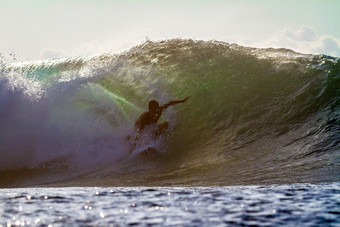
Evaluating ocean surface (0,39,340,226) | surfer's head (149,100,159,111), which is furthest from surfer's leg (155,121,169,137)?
surfer's head (149,100,159,111)

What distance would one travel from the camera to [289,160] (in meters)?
8.59

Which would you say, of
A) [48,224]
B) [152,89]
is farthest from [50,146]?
[48,224]

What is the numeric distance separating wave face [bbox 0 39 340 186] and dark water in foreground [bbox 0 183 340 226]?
2.01 meters

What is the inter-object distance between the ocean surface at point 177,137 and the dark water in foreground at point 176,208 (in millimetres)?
17

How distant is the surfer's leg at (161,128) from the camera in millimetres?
10812

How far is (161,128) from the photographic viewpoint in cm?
1095

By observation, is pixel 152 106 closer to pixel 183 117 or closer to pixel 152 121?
pixel 152 121

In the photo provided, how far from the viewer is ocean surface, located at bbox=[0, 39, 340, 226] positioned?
4.63 meters

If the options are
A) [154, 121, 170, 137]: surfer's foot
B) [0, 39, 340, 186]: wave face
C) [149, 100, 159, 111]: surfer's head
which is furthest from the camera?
[149, 100, 159, 111]: surfer's head

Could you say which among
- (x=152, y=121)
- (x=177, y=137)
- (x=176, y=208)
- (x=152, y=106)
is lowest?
(x=176, y=208)

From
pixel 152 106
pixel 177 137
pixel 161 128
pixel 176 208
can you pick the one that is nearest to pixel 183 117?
pixel 177 137

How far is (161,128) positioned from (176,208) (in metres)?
6.52

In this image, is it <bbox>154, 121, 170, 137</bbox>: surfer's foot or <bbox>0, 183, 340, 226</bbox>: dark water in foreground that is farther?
<bbox>154, 121, 170, 137</bbox>: surfer's foot

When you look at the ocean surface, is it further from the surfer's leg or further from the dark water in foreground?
the surfer's leg
